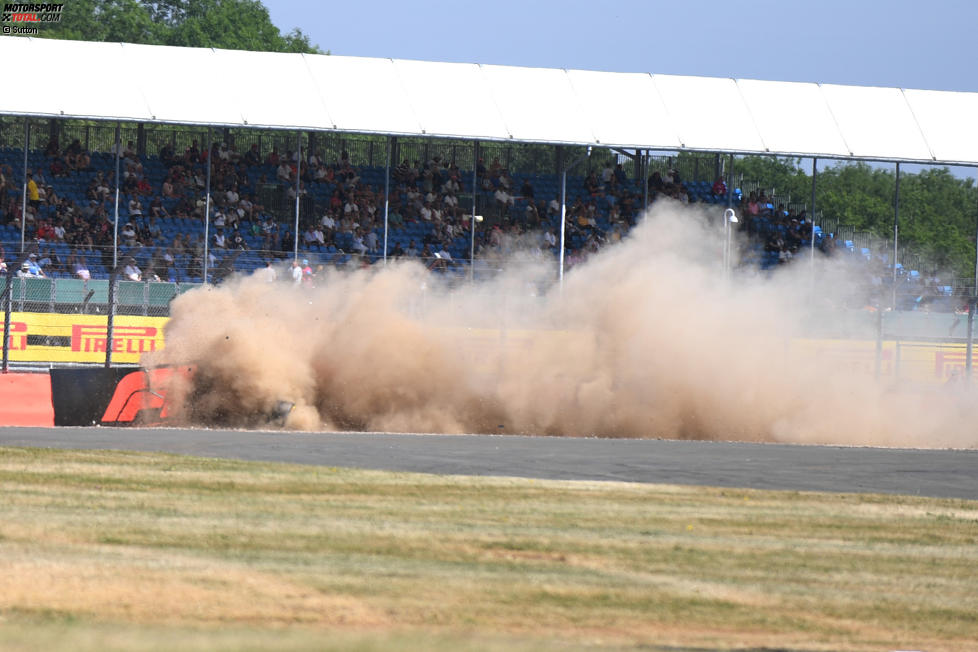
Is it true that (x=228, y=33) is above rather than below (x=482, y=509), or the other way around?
above

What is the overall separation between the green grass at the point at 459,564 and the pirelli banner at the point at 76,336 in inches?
399

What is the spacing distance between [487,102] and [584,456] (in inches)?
721

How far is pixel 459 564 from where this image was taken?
8.37 metres

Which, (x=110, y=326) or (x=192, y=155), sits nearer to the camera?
(x=110, y=326)

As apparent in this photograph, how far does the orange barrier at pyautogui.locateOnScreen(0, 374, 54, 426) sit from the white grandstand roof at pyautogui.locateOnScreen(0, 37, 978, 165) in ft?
40.3

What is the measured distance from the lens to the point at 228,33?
84.9 metres

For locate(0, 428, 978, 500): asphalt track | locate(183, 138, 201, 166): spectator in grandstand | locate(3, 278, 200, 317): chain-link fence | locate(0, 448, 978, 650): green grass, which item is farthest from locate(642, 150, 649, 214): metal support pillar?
locate(0, 448, 978, 650): green grass

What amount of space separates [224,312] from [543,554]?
10557 mm

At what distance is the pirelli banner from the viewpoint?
2216 cm

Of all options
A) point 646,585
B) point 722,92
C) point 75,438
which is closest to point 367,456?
point 75,438

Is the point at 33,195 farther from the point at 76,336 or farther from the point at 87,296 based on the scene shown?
the point at 87,296

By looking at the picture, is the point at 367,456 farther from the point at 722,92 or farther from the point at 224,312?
the point at 722,92

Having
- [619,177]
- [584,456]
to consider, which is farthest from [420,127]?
[584,456]

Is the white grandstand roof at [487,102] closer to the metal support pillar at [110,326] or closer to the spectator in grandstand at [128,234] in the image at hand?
the spectator in grandstand at [128,234]
